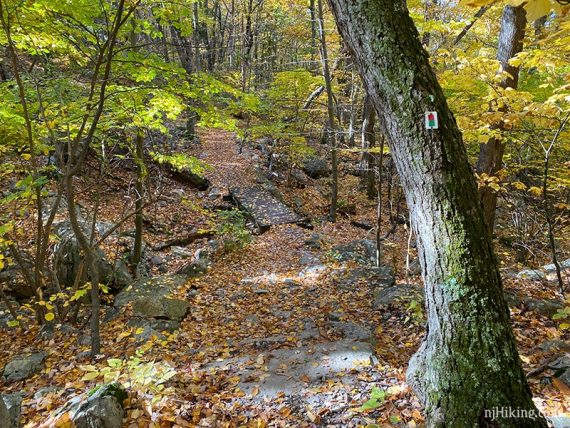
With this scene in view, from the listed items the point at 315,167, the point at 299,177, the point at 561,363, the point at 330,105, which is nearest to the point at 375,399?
the point at 561,363

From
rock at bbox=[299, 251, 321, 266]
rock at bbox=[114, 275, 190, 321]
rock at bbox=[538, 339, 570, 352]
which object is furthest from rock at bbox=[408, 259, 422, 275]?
rock at bbox=[114, 275, 190, 321]

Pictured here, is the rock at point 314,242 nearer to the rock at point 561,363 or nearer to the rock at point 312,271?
the rock at point 312,271

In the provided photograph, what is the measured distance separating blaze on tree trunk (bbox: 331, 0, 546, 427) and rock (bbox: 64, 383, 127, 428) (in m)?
2.09

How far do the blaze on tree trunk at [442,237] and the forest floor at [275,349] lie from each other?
719mm

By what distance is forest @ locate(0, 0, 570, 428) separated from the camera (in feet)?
7.20

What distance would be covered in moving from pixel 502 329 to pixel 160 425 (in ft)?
7.91

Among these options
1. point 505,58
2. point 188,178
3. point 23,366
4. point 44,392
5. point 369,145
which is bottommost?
point 23,366

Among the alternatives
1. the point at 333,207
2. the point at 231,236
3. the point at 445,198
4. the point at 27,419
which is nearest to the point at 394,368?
the point at 445,198

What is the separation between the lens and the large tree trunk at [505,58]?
18.1 feet

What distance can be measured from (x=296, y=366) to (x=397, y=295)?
2.40 meters

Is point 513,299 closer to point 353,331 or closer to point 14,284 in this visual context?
point 353,331

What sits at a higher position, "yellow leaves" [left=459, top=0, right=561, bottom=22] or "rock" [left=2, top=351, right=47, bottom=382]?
"yellow leaves" [left=459, top=0, right=561, bottom=22]

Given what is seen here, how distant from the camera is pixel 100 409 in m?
2.52

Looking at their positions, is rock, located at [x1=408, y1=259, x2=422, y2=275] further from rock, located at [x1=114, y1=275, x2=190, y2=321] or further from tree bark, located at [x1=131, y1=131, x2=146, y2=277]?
tree bark, located at [x1=131, y1=131, x2=146, y2=277]
